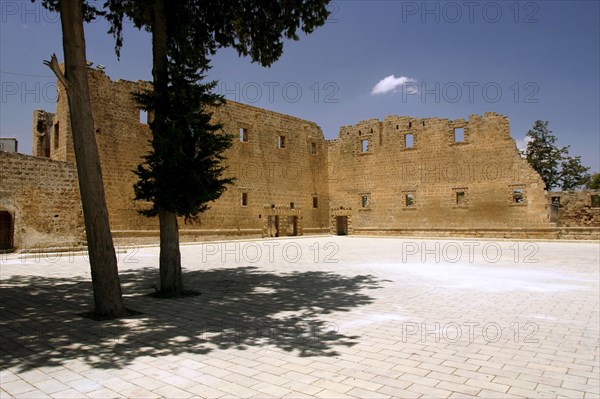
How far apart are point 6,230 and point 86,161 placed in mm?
10802

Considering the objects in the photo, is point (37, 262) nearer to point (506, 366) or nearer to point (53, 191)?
point (53, 191)

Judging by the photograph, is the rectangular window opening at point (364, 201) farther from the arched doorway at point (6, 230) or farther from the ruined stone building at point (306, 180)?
the arched doorway at point (6, 230)

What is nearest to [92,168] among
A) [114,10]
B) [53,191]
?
[114,10]

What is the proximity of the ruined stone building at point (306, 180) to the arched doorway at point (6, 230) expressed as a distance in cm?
4

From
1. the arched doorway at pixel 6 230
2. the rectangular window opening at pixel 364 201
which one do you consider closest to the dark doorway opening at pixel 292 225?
the rectangular window opening at pixel 364 201

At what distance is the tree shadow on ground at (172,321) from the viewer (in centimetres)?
422

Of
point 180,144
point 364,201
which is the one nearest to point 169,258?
point 180,144

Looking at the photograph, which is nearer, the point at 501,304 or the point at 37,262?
the point at 501,304

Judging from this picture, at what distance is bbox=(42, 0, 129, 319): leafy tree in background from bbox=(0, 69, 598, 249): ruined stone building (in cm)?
999

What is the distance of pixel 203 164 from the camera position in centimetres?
743

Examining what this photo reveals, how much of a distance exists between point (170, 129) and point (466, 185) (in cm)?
2040

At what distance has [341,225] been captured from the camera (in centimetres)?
2966

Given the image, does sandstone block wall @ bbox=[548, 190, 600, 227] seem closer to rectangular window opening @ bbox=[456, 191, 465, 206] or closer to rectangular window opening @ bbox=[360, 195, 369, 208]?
rectangular window opening @ bbox=[456, 191, 465, 206]

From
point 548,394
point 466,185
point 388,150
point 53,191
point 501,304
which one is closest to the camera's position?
point 548,394
